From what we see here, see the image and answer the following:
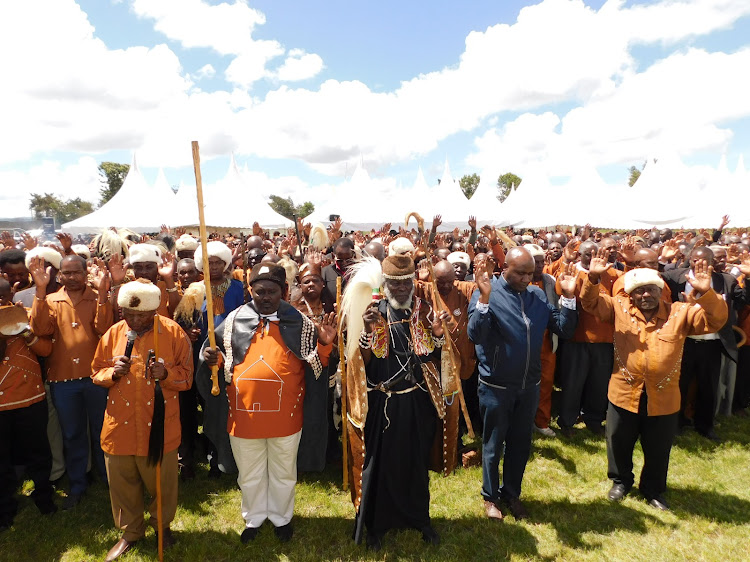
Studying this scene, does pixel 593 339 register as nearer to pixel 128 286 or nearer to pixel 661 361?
pixel 661 361

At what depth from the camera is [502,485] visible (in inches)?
158

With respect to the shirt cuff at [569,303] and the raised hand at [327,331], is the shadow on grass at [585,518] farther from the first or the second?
the raised hand at [327,331]

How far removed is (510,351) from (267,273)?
6.65 feet

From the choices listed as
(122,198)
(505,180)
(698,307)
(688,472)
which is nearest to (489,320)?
(698,307)

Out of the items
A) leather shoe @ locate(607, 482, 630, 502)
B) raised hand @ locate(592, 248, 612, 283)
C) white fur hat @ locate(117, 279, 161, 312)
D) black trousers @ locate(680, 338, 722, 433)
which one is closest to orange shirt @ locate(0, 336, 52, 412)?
white fur hat @ locate(117, 279, 161, 312)

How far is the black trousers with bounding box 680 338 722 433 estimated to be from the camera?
5.23 metres

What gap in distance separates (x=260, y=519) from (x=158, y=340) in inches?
67.9

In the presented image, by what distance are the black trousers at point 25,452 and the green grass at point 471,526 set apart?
18cm

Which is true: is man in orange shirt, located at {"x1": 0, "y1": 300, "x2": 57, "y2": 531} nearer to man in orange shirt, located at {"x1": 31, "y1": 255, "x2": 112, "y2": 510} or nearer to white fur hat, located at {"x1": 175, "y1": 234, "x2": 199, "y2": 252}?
man in orange shirt, located at {"x1": 31, "y1": 255, "x2": 112, "y2": 510}

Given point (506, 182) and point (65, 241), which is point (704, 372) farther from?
point (506, 182)

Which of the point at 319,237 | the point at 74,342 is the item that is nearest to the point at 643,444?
the point at 74,342

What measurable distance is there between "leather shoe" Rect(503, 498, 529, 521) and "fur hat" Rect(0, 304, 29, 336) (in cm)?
438

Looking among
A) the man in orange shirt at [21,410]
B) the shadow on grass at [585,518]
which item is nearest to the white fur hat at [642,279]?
the shadow on grass at [585,518]

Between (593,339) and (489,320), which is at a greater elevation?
(489,320)
